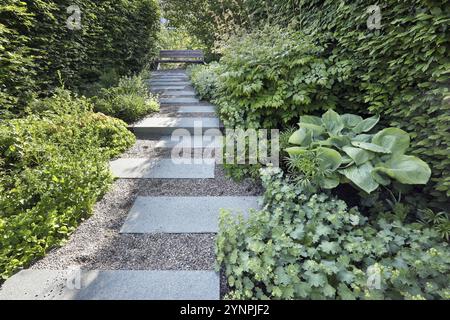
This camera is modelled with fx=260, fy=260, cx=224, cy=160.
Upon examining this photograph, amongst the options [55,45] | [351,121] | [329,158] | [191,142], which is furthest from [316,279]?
[55,45]

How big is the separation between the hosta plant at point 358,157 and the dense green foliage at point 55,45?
10.9 feet

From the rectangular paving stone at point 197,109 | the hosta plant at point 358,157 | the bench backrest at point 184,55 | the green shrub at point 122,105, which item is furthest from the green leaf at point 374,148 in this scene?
the bench backrest at point 184,55

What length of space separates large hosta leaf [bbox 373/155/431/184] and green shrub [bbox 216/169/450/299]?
1.11 ft

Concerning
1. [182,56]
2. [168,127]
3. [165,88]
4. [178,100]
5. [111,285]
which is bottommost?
[111,285]

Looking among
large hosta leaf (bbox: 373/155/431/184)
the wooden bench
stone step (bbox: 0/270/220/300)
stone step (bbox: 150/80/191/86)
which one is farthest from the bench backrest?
stone step (bbox: 0/270/220/300)

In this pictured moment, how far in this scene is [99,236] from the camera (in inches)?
84.3

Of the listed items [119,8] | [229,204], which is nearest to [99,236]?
[229,204]

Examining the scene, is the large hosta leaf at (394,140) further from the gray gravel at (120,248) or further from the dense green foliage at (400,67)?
the gray gravel at (120,248)

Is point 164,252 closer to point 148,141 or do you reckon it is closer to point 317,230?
point 317,230

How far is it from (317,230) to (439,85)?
1441 millimetres

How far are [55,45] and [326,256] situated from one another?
4.54 metres

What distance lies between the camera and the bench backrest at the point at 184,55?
398 inches

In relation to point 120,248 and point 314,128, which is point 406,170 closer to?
point 314,128

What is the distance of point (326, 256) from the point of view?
167cm
